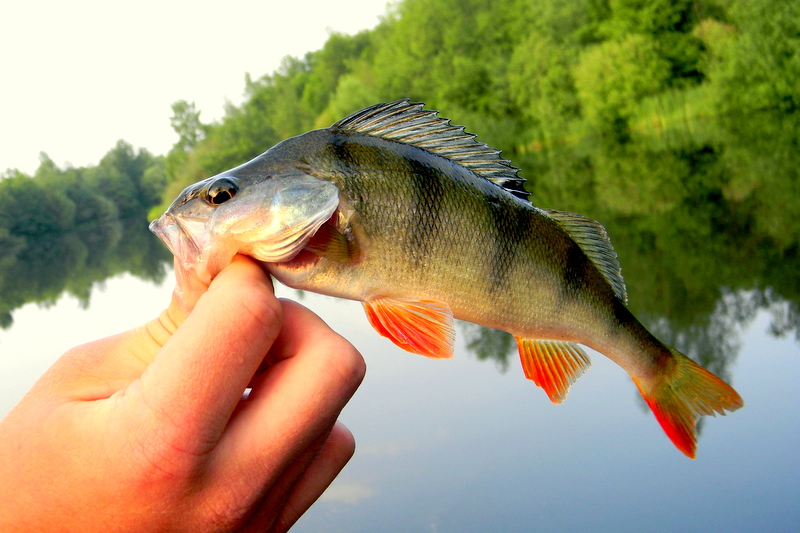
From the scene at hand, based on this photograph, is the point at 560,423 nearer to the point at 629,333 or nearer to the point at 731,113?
the point at 629,333

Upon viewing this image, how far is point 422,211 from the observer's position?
1740 mm

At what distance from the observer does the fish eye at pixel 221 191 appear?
1.59 metres

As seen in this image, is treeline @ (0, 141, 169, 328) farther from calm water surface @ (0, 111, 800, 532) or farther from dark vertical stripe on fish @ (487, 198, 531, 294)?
dark vertical stripe on fish @ (487, 198, 531, 294)

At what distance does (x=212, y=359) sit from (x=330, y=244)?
0.57 metres

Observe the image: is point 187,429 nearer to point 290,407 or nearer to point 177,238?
point 290,407

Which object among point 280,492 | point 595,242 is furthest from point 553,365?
point 280,492

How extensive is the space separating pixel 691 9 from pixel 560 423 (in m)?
35.1

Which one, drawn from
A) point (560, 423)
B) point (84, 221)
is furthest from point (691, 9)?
point (84, 221)

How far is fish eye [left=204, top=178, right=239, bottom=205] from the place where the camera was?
159 centimetres

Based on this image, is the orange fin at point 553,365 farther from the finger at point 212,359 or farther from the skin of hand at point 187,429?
the finger at point 212,359

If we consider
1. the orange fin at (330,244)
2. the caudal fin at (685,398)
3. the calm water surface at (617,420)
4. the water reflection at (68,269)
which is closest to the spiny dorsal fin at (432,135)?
the orange fin at (330,244)

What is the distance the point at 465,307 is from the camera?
182 centimetres

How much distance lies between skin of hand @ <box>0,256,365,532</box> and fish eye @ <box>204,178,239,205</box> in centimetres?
34

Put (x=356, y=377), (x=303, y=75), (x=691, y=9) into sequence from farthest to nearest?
(x=303, y=75)
(x=691, y=9)
(x=356, y=377)
